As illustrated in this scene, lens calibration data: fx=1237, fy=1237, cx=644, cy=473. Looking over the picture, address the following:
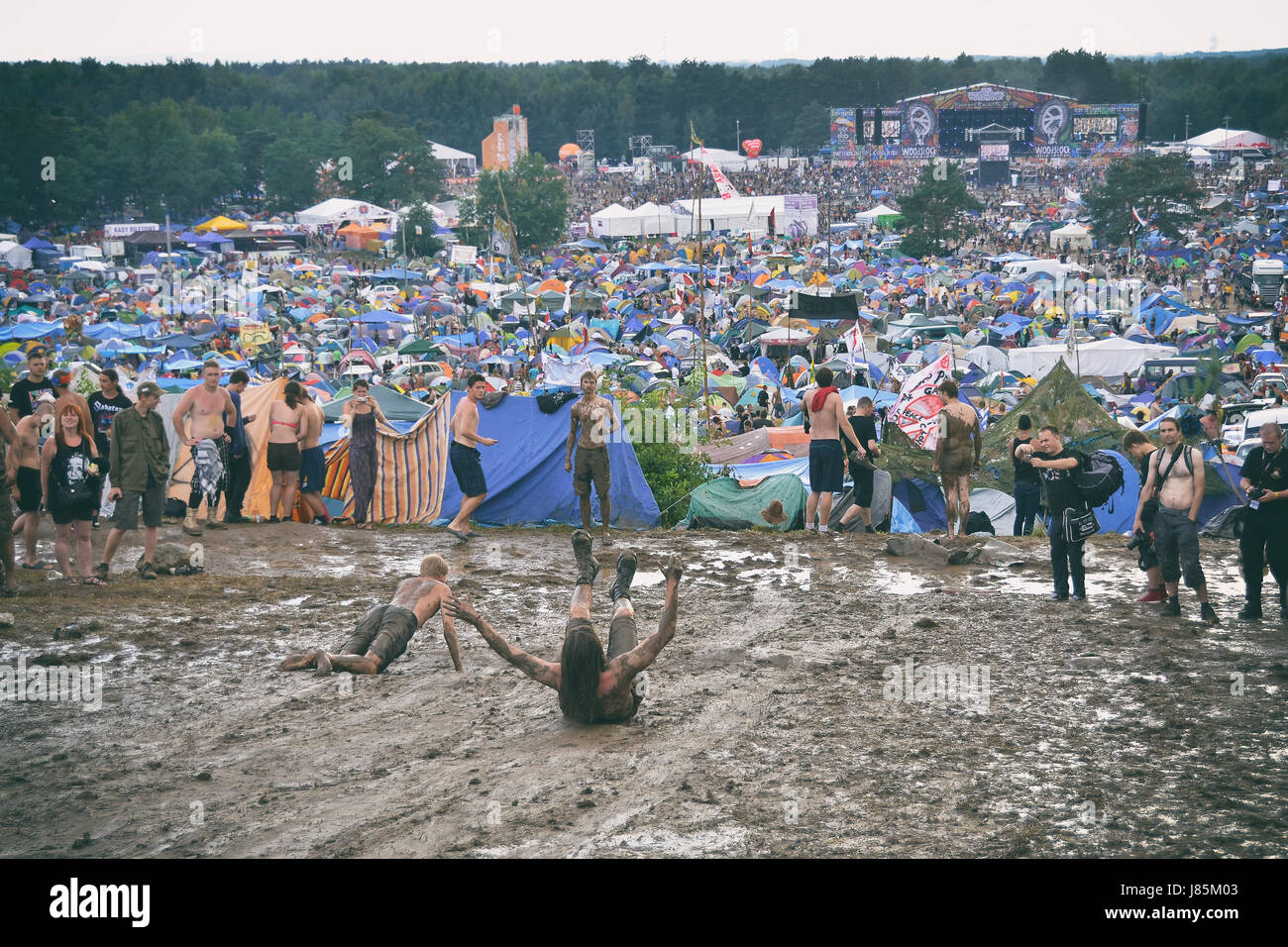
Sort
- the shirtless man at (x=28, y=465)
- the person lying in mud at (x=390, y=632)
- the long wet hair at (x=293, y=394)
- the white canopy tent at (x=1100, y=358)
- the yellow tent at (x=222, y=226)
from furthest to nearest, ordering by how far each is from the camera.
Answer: the yellow tent at (x=222, y=226) → the white canopy tent at (x=1100, y=358) → the long wet hair at (x=293, y=394) → the shirtless man at (x=28, y=465) → the person lying in mud at (x=390, y=632)

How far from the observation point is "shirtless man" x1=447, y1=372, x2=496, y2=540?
8.69 m

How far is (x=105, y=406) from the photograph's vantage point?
8461mm

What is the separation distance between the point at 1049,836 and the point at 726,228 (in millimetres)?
47863

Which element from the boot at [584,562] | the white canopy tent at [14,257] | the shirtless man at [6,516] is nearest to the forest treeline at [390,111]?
the white canopy tent at [14,257]

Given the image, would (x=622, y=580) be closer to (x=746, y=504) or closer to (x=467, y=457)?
(x=467, y=457)

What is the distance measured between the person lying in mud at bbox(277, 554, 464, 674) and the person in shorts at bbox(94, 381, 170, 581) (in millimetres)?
1928

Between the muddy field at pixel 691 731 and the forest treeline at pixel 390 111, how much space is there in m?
48.2

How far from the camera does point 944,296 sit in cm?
3111

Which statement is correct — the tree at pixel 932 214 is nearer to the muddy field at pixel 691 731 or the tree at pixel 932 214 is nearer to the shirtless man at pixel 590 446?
the shirtless man at pixel 590 446

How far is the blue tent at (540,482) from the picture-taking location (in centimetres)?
934

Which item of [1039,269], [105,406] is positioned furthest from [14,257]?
[105,406]

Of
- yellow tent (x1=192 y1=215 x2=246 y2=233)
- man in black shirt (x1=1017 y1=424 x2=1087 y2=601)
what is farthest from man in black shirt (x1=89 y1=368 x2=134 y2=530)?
yellow tent (x1=192 y1=215 x2=246 y2=233)
